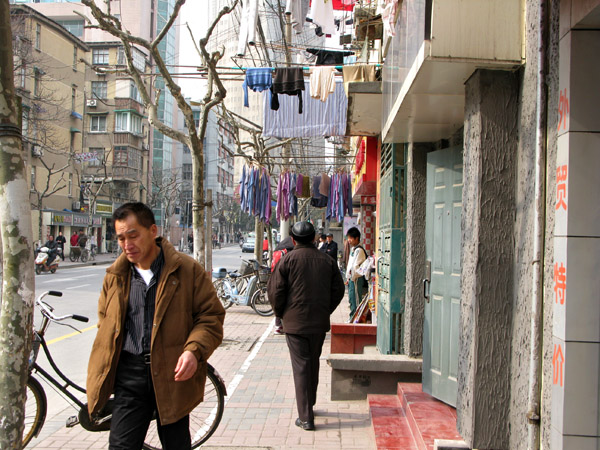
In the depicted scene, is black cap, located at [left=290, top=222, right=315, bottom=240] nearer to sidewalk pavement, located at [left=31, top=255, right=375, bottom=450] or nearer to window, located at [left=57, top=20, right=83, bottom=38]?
sidewalk pavement, located at [left=31, top=255, right=375, bottom=450]

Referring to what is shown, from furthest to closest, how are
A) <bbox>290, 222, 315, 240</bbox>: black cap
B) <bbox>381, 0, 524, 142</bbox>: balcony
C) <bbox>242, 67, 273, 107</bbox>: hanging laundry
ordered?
<bbox>242, 67, 273, 107</bbox>: hanging laundry
<bbox>290, 222, 315, 240</bbox>: black cap
<bbox>381, 0, 524, 142</bbox>: balcony

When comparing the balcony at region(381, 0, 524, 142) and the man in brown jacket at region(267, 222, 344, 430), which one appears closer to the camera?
the balcony at region(381, 0, 524, 142)

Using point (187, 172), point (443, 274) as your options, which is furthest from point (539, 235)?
point (187, 172)

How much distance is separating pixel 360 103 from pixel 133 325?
5.18m

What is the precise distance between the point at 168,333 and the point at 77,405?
1835mm

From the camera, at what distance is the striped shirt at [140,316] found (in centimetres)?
305

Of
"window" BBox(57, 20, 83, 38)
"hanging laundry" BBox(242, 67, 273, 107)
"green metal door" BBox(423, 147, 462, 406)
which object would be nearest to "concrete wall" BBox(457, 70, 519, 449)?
"green metal door" BBox(423, 147, 462, 406)

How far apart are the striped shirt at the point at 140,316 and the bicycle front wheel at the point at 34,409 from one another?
1.76 metres

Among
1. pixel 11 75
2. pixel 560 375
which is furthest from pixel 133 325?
pixel 560 375

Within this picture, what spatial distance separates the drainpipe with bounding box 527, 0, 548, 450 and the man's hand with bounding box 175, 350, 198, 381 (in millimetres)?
1874

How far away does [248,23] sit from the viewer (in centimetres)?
974

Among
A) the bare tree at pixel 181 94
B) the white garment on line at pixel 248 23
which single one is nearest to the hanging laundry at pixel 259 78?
the white garment on line at pixel 248 23

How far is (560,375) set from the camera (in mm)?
2832

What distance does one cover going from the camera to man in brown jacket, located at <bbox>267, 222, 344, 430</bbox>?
508 cm
